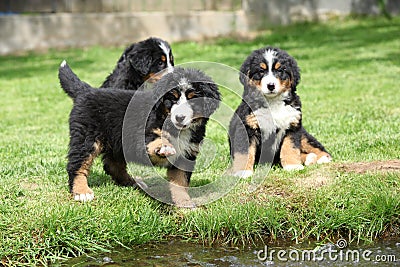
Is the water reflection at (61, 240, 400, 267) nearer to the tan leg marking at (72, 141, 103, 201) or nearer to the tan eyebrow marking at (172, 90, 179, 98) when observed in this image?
the tan leg marking at (72, 141, 103, 201)

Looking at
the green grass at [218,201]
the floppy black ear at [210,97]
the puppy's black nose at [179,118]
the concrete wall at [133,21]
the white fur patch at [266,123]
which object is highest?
the concrete wall at [133,21]

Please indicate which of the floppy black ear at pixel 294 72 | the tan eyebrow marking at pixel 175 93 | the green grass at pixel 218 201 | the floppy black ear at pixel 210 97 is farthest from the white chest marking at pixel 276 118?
the tan eyebrow marking at pixel 175 93

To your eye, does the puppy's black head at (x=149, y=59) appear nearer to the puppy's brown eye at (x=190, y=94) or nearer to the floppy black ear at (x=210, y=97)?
the floppy black ear at (x=210, y=97)

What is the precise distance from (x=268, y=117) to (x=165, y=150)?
5.01 feet

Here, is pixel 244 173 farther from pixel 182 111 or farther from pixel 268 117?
pixel 182 111

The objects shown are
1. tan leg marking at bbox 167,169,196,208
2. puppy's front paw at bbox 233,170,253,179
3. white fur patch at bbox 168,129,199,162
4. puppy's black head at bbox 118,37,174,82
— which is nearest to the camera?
white fur patch at bbox 168,129,199,162

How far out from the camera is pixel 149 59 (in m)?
7.02

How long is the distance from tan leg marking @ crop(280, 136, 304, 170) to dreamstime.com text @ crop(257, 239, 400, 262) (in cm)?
129

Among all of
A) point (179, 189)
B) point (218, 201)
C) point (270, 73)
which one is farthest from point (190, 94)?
point (270, 73)

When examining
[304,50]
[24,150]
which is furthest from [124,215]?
[304,50]

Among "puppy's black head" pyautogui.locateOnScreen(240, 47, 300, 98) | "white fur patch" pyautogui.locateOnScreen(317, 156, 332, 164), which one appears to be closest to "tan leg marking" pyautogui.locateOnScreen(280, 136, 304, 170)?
"white fur patch" pyautogui.locateOnScreen(317, 156, 332, 164)

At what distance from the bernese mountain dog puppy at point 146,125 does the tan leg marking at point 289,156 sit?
1.13 meters

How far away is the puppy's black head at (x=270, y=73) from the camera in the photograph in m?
6.05

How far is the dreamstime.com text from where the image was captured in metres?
4.65
